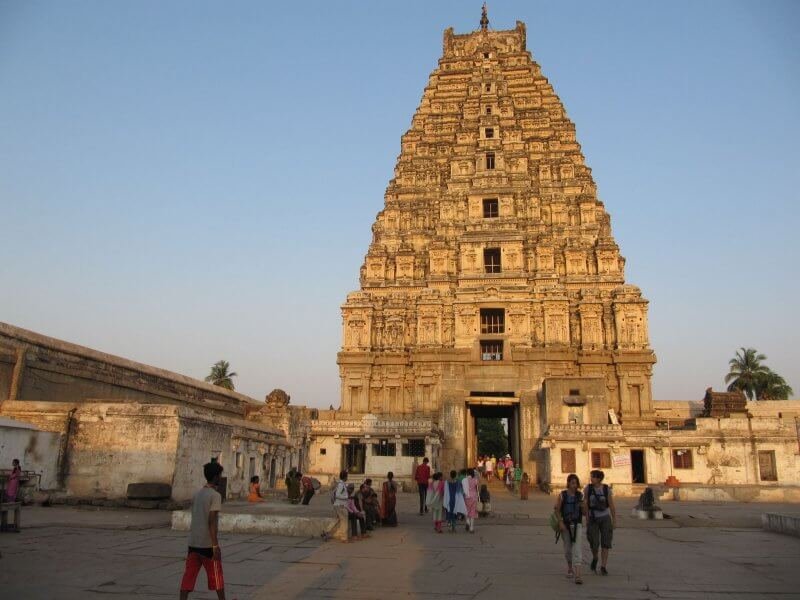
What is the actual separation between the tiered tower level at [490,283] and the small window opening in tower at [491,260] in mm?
69

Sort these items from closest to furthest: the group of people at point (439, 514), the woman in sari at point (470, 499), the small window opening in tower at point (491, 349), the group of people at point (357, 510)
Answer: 1. the group of people at point (439, 514)
2. the group of people at point (357, 510)
3. the woman in sari at point (470, 499)
4. the small window opening in tower at point (491, 349)

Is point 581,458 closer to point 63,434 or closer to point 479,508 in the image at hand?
point 479,508

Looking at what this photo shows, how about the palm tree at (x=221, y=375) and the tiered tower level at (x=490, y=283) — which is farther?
the palm tree at (x=221, y=375)

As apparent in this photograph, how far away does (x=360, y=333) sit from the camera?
38.6 metres

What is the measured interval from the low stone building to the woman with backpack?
11.3m

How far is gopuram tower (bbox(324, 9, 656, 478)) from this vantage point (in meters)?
32.6

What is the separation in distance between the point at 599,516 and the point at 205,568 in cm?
538

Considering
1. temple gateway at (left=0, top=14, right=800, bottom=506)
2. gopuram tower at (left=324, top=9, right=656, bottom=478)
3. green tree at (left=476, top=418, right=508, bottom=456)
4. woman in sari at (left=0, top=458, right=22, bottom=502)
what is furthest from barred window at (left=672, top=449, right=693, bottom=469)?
green tree at (left=476, top=418, right=508, bottom=456)

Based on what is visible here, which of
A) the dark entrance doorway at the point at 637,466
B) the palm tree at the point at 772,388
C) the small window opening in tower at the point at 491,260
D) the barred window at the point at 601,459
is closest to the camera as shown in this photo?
the barred window at the point at 601,459

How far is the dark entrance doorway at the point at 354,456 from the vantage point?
99.1ft

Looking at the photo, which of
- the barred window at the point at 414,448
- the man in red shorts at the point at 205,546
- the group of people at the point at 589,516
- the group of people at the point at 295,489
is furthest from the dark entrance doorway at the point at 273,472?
the man in red shorts at the point at 205,546

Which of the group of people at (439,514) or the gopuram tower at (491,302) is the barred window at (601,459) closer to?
the gopuram tower at (491,302)

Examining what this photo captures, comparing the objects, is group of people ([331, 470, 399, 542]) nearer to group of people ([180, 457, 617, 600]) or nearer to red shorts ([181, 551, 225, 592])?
group of people ([180, 457, 617, 600])

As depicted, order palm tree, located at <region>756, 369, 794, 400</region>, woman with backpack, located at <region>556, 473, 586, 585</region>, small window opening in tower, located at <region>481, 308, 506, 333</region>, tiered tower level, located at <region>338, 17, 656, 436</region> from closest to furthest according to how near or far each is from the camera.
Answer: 1. woman with backpack, located at <region>556, 473, 586, 585</region>
2. tiered tower level, located at <region>338, 17, 656, 436</region>
3. small window opening in tower, located at <region>481, 308, 506, 333</region>
4. palm tree, located at <region>756, 369, 794, 400</region>
